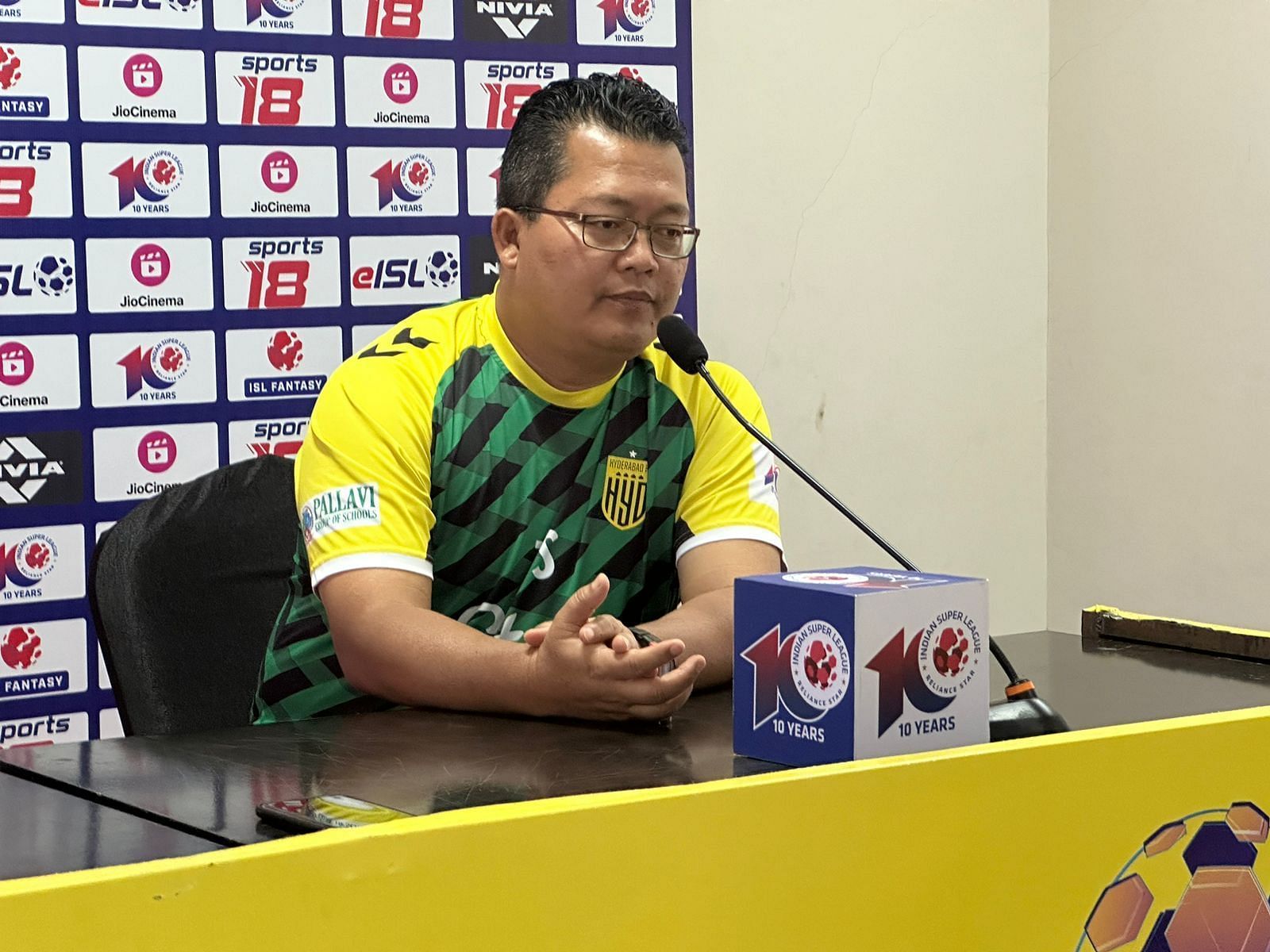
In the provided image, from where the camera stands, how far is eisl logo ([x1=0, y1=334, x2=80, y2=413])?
→ 8.20ft

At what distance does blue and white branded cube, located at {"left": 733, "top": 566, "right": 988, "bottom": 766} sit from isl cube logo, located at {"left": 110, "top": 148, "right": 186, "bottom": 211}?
1743 mm

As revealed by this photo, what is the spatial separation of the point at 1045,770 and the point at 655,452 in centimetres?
82

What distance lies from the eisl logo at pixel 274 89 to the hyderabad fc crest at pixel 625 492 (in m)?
1.20

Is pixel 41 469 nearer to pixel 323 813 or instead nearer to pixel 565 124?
pixel 565 124

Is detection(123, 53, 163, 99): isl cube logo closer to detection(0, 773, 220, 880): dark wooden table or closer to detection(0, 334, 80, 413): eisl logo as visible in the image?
detection(0, 334, 80, 413): eisl logo

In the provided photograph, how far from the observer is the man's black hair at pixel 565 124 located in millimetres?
1776

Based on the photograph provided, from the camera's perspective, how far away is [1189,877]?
113 cm

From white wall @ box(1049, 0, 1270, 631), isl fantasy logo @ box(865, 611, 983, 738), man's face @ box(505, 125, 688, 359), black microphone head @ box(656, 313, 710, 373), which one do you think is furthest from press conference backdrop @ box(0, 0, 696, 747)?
isl fantasy logo @ box(865, 611, 983, 738)

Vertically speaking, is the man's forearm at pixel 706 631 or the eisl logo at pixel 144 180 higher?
the eisl logo at pixel 144 180

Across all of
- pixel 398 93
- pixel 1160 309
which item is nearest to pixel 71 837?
pixel 398 93

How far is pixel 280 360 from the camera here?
271cm

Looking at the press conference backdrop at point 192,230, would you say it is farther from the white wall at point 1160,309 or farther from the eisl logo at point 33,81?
the white wall at point 1160,309

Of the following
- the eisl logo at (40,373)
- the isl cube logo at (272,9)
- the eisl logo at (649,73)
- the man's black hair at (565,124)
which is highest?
the isl cube logo at (272,9)

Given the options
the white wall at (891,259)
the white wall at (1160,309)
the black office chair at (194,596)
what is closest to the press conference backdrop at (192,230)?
the white wall at (891,259)
